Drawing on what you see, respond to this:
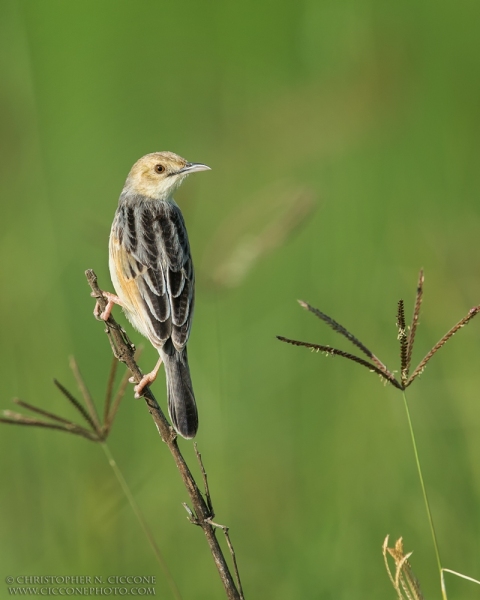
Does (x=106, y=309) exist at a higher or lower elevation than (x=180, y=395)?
higher

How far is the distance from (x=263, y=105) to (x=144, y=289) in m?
3.50

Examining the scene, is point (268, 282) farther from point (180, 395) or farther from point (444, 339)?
point (444, 339)

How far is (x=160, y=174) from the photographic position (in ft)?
21.7

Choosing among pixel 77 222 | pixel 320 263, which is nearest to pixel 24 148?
pixel 77 222

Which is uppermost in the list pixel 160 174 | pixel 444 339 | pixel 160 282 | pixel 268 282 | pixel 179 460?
pixel 160 174

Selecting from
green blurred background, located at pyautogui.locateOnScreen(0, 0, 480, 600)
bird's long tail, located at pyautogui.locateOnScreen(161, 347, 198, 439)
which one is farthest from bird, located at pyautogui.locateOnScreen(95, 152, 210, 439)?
green blurred background, located at pyautogui.locateOnScreen(0, 0, 480, 600)

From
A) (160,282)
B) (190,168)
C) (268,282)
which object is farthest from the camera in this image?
(268,282)

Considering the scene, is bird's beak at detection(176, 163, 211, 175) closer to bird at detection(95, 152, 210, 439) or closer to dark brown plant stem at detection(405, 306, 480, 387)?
bird at detection(95, 152, 210, 439)

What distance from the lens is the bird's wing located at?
196 inches

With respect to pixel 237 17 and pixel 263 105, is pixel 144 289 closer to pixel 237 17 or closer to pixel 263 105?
pixel 263 105

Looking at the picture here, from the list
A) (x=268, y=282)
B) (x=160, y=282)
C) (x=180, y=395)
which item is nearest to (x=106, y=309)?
(x=180, y=395)

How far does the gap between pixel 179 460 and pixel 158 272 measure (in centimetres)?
217

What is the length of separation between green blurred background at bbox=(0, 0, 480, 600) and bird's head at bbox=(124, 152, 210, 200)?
192mm

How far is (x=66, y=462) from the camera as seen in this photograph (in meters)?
6.41
